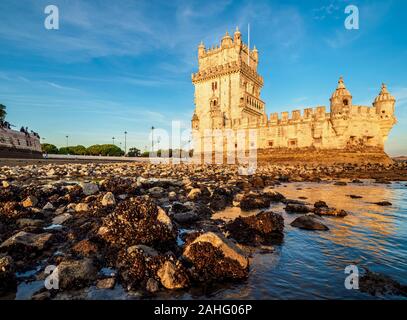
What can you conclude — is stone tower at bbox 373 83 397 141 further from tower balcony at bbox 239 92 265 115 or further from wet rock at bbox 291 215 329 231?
wet rock at bbox 291 215 329 231

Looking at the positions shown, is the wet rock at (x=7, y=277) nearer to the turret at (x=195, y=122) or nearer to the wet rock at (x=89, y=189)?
the wet rock at (x=89, y=189)

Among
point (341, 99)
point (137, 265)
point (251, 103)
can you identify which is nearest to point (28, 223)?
point (137, 265)

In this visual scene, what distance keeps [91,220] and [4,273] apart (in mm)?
2592

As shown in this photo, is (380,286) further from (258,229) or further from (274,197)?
(274,197)

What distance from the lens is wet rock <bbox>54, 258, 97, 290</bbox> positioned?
117 inches

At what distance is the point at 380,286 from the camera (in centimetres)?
303

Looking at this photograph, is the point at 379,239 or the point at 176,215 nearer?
the point at 379,239

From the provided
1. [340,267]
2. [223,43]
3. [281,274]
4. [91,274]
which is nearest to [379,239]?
[340,267]

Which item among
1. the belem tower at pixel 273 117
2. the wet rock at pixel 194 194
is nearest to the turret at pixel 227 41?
the belem tower at pixel 273 117

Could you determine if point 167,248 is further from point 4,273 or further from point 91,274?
point 4,273

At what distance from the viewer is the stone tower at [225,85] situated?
4522cm

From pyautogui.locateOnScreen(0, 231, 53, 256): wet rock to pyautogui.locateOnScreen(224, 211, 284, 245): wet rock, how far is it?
3688 millimetres

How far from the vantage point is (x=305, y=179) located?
17.4m

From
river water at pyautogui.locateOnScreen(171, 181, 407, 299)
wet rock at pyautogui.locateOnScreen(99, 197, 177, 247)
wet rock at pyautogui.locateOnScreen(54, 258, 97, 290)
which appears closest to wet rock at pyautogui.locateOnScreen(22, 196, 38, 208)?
wet rock at pyautogui.locateOnScreen(99, 197, 177, 247)
